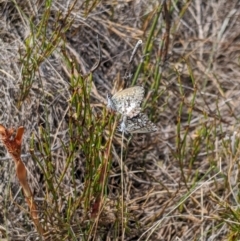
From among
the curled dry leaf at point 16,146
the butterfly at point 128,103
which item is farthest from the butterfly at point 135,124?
the curled dry leaf at point 16,146

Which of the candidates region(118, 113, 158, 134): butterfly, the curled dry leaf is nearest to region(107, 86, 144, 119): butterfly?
region(118, 113, 158, 134): butterfly

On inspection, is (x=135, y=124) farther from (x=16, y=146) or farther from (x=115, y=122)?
(x=16, y=146)

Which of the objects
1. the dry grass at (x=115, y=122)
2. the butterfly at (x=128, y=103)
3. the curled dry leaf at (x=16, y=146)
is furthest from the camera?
the dry grass at (x=115, y=122)

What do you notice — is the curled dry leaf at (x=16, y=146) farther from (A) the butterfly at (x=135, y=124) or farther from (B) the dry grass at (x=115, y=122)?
(A) the butterfly at (x=135, y=124)

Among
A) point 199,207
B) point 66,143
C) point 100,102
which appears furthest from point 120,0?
point 199,207

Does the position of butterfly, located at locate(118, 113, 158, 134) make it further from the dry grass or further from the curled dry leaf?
the curled dry leaf

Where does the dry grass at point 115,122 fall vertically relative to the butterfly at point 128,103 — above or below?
below
